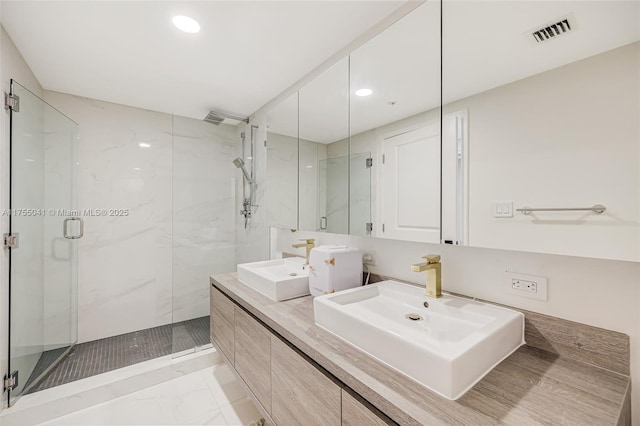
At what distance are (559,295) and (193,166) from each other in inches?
116

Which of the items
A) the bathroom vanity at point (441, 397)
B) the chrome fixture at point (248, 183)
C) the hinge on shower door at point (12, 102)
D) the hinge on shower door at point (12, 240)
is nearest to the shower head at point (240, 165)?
the chrome fixture at point (248, 183)

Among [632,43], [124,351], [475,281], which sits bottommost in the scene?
[124,351]

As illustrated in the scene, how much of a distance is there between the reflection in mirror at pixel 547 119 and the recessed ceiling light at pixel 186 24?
48.4 inches

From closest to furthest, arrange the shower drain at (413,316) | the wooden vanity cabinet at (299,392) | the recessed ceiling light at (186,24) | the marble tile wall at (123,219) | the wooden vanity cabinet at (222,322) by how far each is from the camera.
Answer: the wooden vanity cabinet at (299,392) < the shower drain at (413,316) < the recessed ceiling light at (186,24) < the wooden vanity cabinet at (222,322) < the marble tile wall at (123,219)

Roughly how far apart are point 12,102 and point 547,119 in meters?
2.72

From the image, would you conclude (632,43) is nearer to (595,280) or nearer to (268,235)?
(595,280)

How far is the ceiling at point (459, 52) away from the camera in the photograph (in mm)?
835

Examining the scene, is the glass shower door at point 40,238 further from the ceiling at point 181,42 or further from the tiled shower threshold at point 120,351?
the ceiling at point 181,42

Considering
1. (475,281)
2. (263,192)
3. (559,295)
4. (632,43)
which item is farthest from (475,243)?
(263,192)

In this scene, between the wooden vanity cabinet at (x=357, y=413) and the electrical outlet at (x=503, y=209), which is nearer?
the wooden vanity cabinet at (x=357, y=413)

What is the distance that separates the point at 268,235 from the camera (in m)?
2.63

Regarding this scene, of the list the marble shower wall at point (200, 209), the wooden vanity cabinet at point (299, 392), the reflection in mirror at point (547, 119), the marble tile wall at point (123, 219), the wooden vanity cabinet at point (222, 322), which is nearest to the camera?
the reflection in mirror at point (547, 119)

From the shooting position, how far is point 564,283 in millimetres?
955

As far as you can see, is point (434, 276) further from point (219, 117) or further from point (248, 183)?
point (219, 117)
